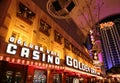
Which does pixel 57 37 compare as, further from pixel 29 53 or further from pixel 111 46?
pixel 111 46

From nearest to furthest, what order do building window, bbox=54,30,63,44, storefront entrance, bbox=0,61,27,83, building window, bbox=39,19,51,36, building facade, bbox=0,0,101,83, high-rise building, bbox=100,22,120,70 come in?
building facade, bbox=0,0,101,83 → storefront entrance, bbox=0,61,27,83 → building window, bbox=39,19,51,36 → building window, bbox=54,30,63,44 → high-rise building, bbox=100,22,120,70

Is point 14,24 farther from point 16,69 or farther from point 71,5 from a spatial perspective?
point 71,5

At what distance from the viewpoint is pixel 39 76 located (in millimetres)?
14266

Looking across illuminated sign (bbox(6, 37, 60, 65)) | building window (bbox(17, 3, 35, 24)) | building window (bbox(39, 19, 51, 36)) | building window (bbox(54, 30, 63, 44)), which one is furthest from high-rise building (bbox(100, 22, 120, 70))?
illuminated sign (bbox(6, 37, 60, 65))

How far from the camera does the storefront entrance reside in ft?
34.5

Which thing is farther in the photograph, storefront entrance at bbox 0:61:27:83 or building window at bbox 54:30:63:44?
building window at bbox 54:30:63:44

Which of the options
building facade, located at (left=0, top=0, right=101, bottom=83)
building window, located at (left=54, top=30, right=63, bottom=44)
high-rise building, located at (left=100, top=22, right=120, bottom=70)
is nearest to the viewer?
building facade, located at (left=0, top=0, right=101, bottom=83)

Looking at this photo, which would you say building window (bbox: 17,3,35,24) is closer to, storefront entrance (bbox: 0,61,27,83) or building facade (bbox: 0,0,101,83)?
building facade (bbox: 0,0,101,83)

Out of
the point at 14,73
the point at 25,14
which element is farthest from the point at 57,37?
the point at 14,73

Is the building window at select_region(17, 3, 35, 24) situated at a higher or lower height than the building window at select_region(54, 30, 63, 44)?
higher

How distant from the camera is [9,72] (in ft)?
35.9

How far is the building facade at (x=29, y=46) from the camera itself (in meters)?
8.73

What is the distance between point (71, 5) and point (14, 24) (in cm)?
1085

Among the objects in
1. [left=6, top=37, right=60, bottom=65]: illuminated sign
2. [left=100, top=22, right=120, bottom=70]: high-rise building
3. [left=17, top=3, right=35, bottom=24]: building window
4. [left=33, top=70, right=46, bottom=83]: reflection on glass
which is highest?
[left=100, top=22, right=120, bottom=70]: high-rise building
